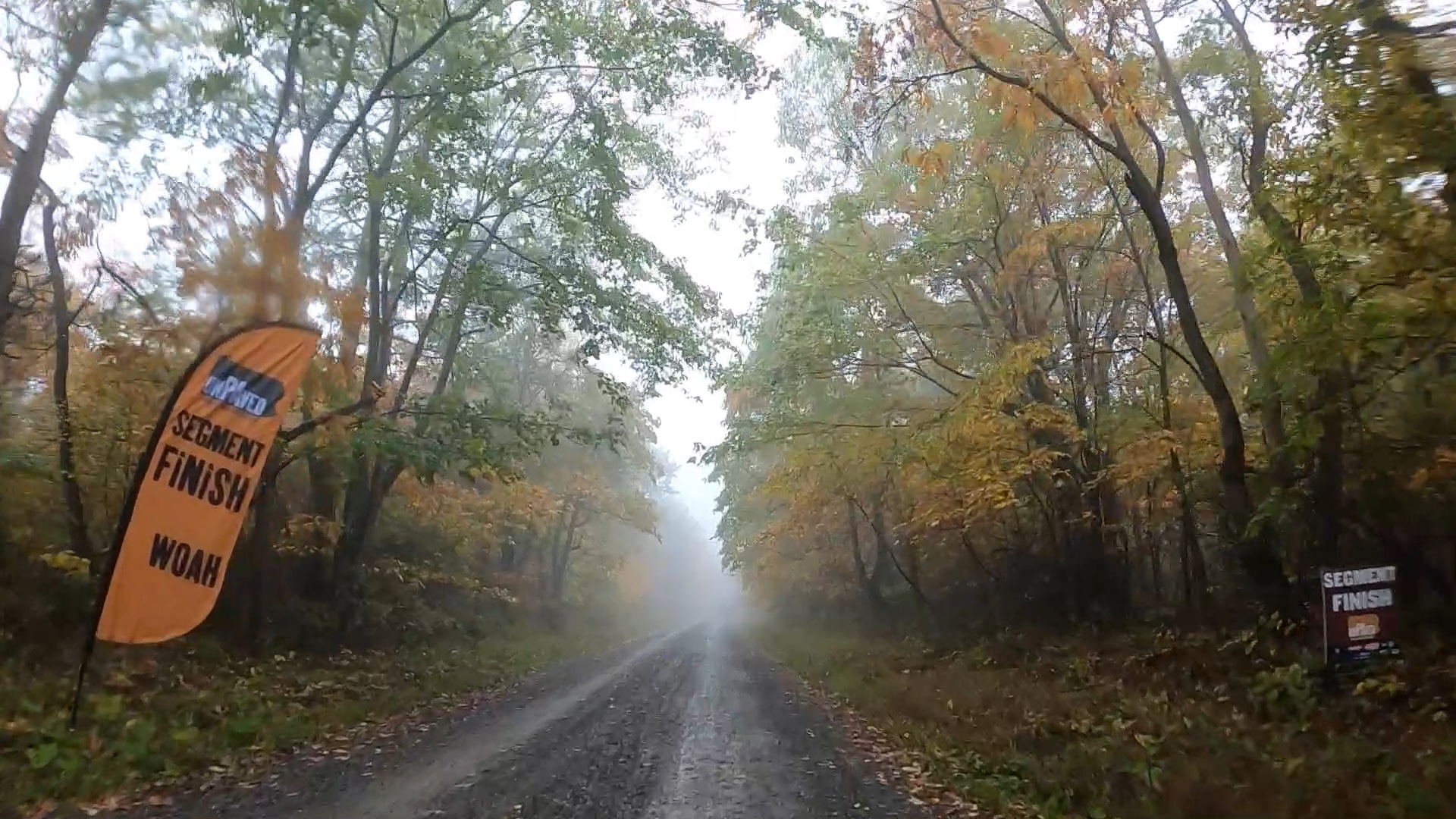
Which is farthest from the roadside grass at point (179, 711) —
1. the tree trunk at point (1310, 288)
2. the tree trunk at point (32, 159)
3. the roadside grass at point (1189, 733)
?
the tree trunk at point (1310, 288)

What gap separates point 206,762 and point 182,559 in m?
1.77

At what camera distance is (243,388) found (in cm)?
816

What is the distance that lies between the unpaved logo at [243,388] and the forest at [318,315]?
1.43m

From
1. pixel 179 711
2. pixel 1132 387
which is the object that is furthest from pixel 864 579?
pixel 179 711

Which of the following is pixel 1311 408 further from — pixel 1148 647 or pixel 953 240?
pixel 953 240

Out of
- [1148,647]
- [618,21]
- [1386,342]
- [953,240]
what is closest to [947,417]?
[953,240]

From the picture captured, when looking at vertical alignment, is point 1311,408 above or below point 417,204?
below

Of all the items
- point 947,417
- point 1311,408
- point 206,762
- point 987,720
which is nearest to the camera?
point 206,762

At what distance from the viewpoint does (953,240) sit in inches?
523

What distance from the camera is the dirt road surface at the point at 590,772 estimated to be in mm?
6387

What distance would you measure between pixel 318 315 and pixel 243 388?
2857 mm

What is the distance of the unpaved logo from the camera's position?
800cm

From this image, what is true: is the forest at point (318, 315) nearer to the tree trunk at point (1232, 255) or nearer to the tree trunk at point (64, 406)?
the tree trunk at point (64, 406)

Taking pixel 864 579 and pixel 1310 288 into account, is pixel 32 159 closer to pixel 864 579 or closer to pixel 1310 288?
pixel 1310 288
